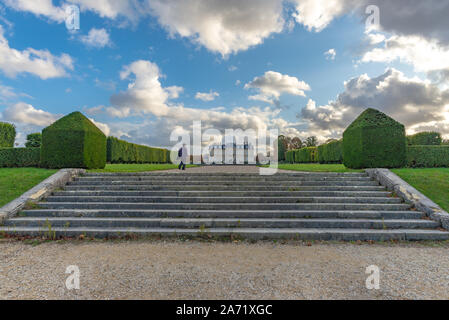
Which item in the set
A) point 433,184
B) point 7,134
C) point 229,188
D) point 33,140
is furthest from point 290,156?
point 33,140

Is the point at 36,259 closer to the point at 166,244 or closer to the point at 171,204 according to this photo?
the point at 166,244

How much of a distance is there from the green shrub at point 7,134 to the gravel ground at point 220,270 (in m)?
19.3

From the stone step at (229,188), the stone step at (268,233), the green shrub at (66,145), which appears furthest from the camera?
the green shrub at (66,145)

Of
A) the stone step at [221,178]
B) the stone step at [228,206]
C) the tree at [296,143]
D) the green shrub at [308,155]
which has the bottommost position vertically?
the stone step at [228,206]

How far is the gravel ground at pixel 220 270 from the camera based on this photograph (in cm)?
274

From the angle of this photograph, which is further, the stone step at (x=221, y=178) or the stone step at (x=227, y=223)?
the stone step at (x=221, y=178)

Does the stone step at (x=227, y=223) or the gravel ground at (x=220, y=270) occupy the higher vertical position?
the stone step at (x=227, y=223)

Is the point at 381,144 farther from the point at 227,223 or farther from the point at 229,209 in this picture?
the point at 227,223

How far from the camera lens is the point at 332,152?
2162cm

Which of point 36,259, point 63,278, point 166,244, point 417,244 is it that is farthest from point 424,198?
point 36,259

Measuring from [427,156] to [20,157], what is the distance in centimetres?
2338

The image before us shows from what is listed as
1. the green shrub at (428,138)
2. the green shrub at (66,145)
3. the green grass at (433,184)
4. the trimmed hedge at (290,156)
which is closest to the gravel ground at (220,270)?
the green grass at (433,184)

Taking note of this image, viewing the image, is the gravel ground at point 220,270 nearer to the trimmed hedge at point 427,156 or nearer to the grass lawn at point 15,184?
the grass lawn at point 15,184

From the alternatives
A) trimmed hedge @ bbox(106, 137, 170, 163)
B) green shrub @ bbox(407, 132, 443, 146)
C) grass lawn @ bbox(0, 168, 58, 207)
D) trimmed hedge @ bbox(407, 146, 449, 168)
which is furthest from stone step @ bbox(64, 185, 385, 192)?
green shrub @ bbox(407, 132, 443, 146)
